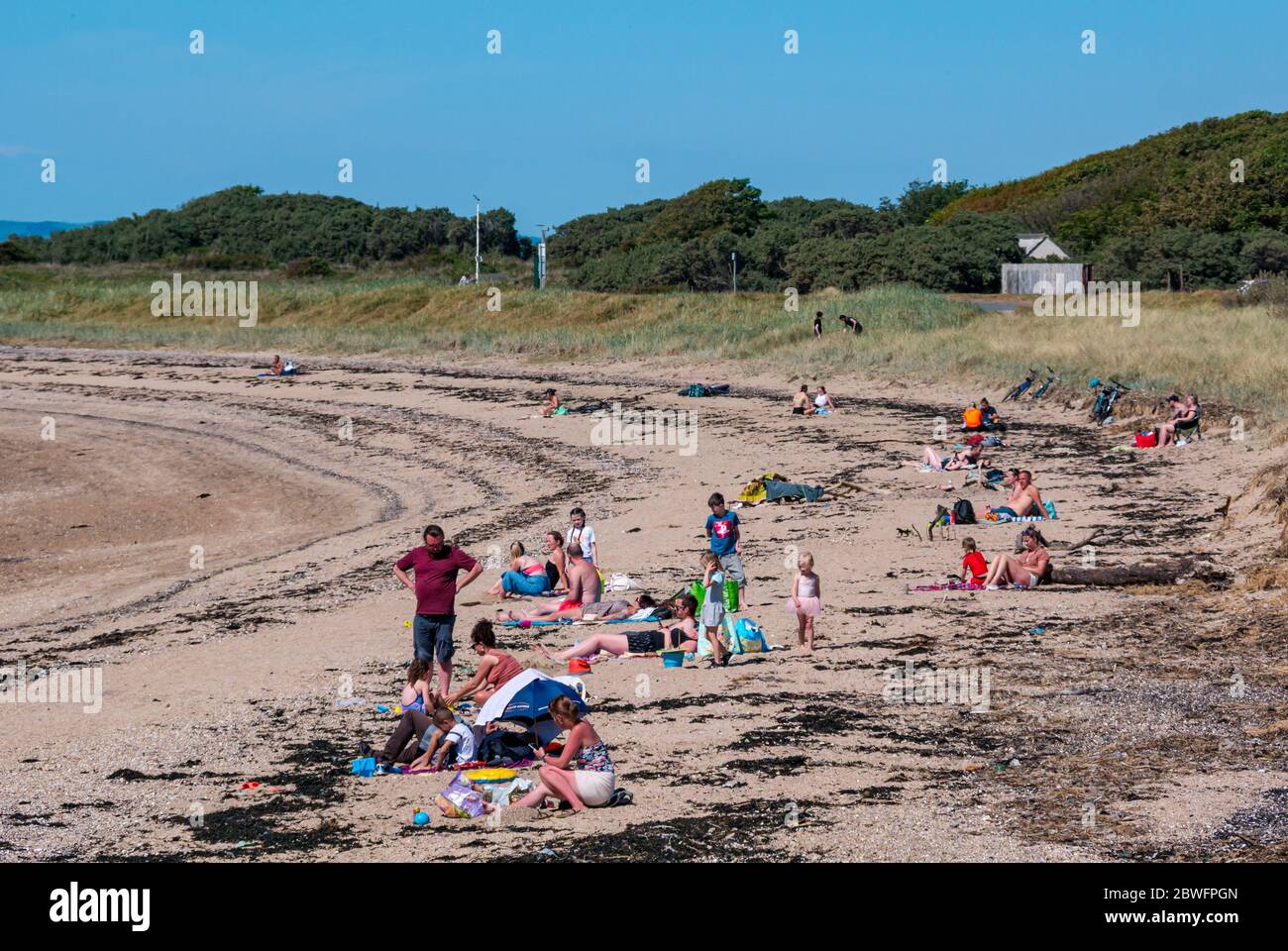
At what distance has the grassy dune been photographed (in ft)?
105

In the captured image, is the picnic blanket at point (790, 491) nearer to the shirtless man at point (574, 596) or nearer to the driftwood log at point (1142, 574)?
the driftwood log at point (1142, 574)

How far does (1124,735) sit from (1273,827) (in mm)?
2151

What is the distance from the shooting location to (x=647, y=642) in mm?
13781

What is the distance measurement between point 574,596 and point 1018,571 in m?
4.67

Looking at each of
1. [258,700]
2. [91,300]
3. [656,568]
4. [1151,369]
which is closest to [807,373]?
[1151,369]

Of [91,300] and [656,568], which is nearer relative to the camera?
[656,568]

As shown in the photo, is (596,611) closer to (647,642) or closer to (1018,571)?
(647,642)

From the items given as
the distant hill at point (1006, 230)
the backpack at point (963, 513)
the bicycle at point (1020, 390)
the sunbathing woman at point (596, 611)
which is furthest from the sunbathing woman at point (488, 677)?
the distant hill at point (1006, 230)

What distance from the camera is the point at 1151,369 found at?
30594 mm

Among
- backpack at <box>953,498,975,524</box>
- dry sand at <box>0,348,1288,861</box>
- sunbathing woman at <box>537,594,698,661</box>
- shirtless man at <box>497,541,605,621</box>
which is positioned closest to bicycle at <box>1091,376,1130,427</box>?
dry sand at <box>0,348,1288,861</box>

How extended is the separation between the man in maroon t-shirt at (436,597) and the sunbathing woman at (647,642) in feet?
4.79

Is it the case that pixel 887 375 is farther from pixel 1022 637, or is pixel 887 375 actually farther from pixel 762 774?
pixel 762 774

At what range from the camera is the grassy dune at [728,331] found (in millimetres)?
32031

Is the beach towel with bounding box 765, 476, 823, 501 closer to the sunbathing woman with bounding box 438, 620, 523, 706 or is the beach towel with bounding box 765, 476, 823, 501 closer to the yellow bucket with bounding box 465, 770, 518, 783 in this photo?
the sunbathing woman with bounding box 438, 620, 523, 706
